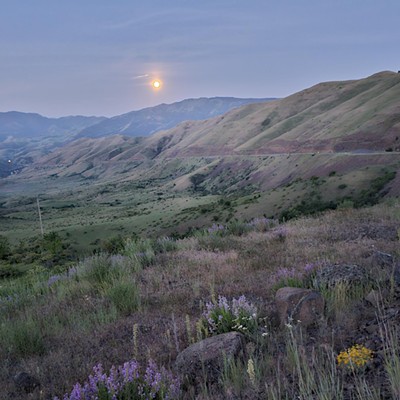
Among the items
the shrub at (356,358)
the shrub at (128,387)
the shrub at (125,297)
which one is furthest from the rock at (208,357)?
the shrub at (125,297)

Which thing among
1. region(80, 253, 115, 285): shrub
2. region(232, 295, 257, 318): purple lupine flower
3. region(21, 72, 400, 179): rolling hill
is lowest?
region(80, 253, 115, 285): shrub

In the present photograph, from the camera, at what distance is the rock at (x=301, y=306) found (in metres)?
4.13

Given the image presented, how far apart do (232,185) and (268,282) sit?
3454 inches

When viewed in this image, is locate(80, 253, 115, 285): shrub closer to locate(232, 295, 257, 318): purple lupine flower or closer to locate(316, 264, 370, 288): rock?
locate(232, 295, 257, 318): purple lupine flower

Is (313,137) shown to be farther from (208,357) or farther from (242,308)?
(208,357)

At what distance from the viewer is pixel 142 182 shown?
14450 centimetres

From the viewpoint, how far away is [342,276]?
197 inches

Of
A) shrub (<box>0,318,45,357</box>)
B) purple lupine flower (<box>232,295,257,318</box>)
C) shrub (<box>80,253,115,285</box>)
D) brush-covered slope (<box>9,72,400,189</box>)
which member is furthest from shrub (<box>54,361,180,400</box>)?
brush-covered slope (<box>9,72,400,189</box>)

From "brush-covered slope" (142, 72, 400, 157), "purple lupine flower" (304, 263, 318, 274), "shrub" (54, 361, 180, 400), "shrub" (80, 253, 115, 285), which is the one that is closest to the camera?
"shrub" (54, 361, 180, 400)

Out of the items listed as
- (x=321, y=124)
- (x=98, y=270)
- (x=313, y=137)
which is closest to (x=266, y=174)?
(x=313, y=137)

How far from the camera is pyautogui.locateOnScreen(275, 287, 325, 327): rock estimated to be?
4129mm

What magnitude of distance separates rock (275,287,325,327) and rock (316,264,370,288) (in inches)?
22.3

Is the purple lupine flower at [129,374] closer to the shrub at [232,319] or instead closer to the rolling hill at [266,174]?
the shrub at [232,319]

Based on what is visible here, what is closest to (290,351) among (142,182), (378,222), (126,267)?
(126,267)
